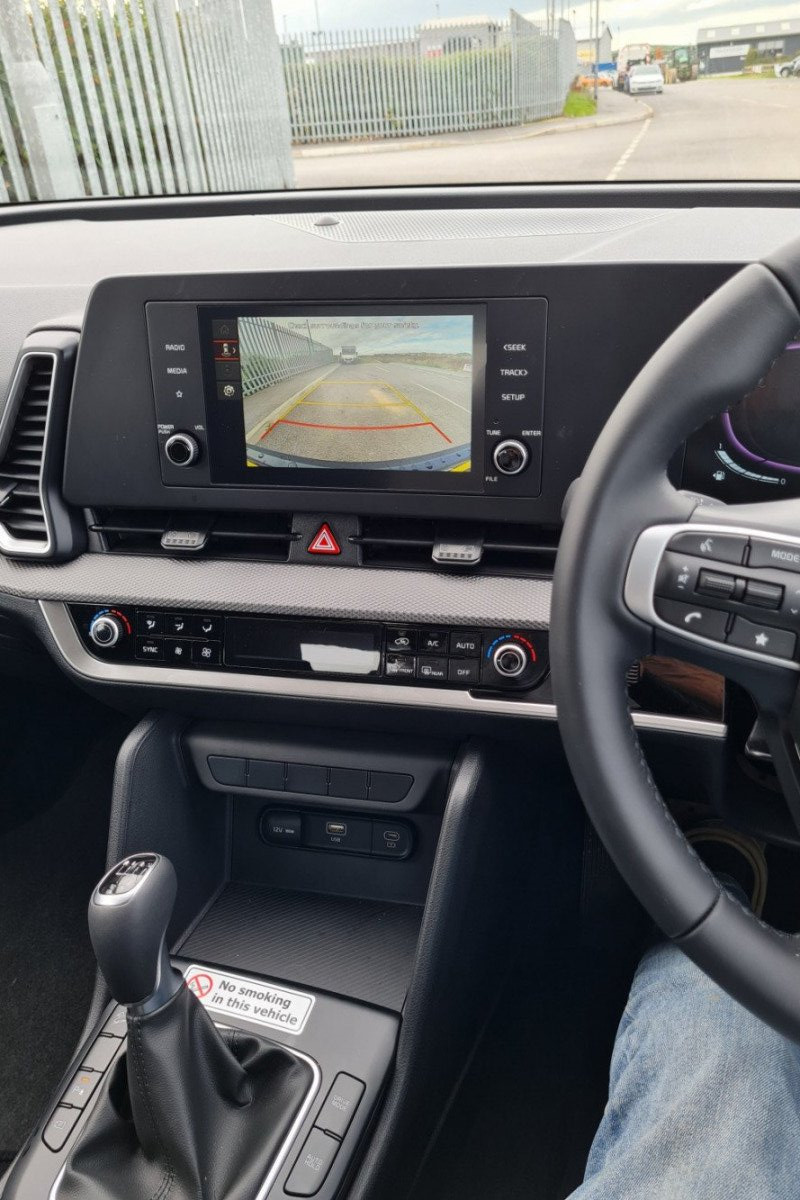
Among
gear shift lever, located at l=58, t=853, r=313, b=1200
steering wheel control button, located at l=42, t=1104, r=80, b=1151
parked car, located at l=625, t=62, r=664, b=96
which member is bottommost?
steering wheel control button, located at l=42, t=1104, r=80, b=1151

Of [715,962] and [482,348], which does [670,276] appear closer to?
[482,348]

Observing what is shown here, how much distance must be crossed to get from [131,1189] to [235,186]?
5.04 ft

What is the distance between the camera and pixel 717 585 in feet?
2.50

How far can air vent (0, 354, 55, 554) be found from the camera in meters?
1.37

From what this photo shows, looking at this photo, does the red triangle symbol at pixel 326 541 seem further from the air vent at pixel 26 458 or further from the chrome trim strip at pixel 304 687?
the air vent at pixel 26 458

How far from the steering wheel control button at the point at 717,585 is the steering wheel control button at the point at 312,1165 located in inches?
31.1

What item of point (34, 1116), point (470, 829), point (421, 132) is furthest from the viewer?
point (421, 132)

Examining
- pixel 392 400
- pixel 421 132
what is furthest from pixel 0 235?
pixel 392 400

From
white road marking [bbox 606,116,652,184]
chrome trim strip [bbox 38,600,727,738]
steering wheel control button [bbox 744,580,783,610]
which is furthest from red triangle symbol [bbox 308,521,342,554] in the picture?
white road marking [bbox 606,116,652,184]

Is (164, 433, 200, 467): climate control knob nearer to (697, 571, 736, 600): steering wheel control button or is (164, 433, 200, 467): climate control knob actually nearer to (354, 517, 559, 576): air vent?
(354, 517, 559, 576): air vent

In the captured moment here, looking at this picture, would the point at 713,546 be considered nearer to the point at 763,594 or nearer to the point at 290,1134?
the point at 763,594

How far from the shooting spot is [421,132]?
1.70 metres

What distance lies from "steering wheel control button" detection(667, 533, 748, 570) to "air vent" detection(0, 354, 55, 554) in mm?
907

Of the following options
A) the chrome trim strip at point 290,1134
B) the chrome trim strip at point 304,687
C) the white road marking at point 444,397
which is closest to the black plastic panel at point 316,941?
the chrome trim strip at point 290,1134
